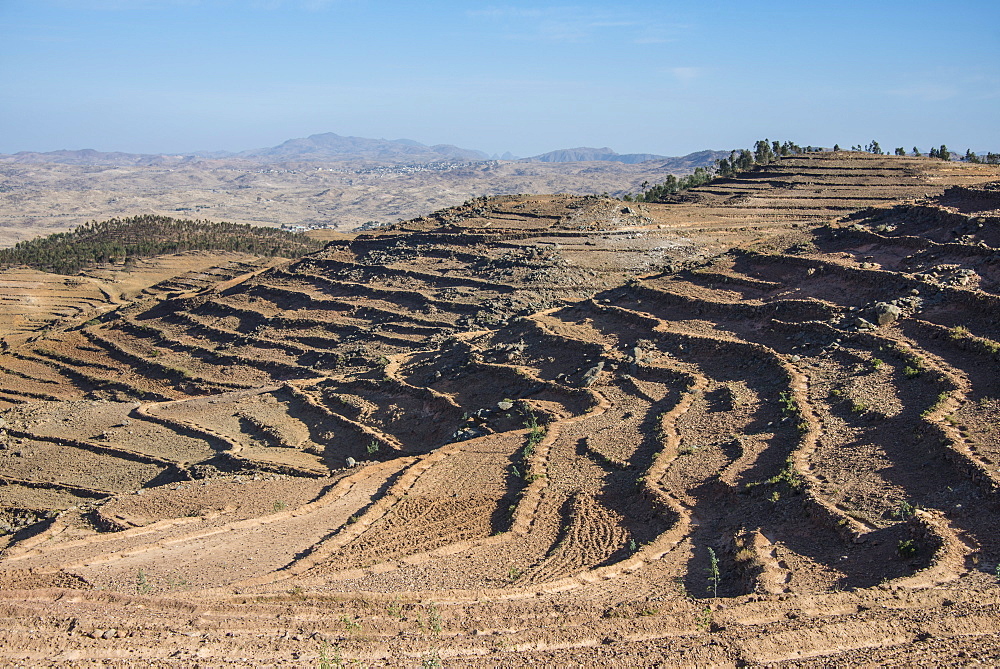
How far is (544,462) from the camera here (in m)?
16.9

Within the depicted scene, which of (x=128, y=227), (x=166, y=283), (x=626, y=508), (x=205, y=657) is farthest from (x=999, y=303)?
(x=128, y=227)

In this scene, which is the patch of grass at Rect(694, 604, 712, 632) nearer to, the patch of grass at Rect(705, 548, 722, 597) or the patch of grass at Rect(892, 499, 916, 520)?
the patch of grass at Rect(705, 548, 722, 597)

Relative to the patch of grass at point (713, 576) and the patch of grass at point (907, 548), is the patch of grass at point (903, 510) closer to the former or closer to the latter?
the patch of grass at point (907, 548)

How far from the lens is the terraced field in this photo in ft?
29.5

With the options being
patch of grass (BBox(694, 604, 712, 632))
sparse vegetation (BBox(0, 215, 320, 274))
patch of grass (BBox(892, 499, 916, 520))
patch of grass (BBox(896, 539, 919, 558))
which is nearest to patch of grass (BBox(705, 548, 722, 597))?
patch of grass (BBox(694, 604, 712, 632))

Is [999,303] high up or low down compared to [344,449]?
up

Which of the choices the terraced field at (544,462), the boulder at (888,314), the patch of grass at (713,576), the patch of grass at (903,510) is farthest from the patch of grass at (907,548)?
the boulder at (888,314)

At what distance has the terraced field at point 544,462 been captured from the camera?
354 inches

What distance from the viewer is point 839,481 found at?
43.2 ft

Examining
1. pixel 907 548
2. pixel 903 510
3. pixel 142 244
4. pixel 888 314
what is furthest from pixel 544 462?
pixel 142 244

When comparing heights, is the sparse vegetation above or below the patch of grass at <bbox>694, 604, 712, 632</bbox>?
above

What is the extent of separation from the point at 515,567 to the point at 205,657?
190 inches

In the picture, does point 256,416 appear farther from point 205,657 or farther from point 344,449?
point 205,657

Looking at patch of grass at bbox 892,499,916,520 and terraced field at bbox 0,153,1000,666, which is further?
patch of grass at bbox 892,499,916,520
